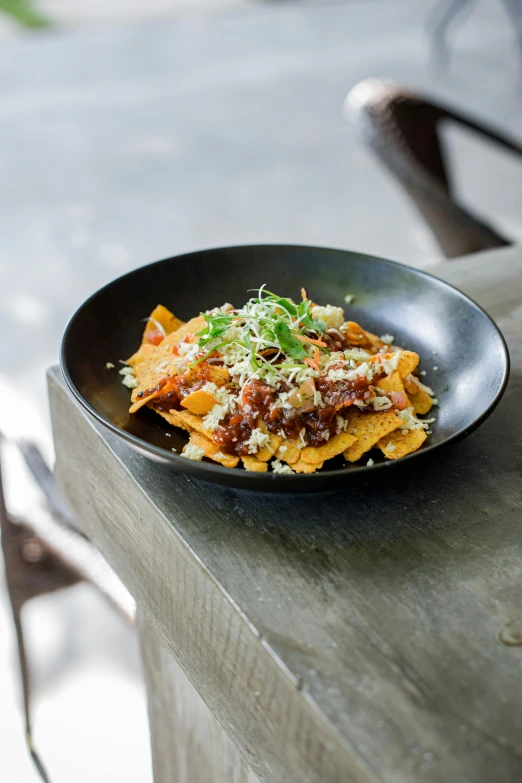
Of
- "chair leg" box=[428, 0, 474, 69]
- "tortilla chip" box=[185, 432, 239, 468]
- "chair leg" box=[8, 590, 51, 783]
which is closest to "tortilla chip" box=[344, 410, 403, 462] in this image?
"tortilla chip" box=[185, 432, 239, 468]

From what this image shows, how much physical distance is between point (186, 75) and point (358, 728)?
525cm

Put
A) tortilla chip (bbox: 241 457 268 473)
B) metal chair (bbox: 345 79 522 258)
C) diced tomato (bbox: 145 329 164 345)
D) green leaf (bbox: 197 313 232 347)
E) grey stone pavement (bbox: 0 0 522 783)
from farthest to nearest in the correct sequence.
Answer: metal chair (bbox: 345 79 522 258) → grey stone pavement (bbox: 0 0 522 783) → diced tomato (bbox: 145 329 164 345) → green leaf (bbox: 197 313 232 347) → tortilla chip (bbox: 241 457 268 473)

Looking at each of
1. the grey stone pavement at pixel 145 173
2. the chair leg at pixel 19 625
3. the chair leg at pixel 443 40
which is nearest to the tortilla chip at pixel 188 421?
the chair leg at pixel 19 625

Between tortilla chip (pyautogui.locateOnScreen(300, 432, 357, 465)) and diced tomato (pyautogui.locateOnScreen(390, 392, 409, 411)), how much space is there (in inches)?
2.8

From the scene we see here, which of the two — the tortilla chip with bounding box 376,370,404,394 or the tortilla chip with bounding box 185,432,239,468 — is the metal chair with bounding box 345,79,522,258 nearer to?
the tortilla chip with bounding box 376,370,404,394

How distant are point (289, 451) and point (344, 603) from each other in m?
0.19

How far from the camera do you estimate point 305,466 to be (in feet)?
2.81

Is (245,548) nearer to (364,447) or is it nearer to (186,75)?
(364,447)

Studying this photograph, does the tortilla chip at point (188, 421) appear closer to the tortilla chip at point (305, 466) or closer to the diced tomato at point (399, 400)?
the tortilla chip at point (305, 466)

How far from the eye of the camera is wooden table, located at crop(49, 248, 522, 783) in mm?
653

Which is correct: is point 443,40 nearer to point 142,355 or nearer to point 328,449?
point 142,355

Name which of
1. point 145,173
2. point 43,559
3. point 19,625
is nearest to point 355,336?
point 19,625

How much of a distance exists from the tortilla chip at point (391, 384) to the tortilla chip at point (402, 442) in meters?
0.05

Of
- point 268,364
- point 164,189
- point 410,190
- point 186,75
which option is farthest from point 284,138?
point 268,364
